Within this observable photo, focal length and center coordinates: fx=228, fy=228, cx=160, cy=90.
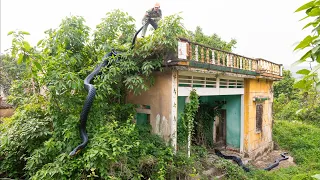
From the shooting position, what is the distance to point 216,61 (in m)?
5.88

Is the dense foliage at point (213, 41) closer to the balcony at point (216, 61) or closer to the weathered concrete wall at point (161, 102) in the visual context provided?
the balcony at point (216, 61)

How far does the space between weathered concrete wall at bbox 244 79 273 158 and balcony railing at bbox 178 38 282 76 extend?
1.90ft

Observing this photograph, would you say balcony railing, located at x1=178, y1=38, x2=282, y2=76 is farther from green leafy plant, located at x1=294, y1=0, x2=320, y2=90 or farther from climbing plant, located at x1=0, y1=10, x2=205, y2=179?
green leafy plant, located at x1=294, y1=0, x2=320, y2=90

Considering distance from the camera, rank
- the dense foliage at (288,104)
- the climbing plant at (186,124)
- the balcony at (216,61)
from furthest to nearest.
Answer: the dense foliage at (288,104) → the climbing plant at (186,124) → the balcony at (216,61)

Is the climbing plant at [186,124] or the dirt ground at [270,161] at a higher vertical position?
the climbing plant at [186,124]

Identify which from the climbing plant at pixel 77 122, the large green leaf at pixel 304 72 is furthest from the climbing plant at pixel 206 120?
the large green leaf at pixel 304 72

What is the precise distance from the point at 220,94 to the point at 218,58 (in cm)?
129

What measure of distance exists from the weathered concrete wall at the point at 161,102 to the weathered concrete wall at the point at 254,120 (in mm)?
3987

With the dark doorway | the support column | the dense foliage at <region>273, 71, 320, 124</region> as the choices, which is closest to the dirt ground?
the dark doorway

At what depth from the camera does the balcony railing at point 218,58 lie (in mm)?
4891

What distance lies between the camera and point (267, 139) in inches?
372

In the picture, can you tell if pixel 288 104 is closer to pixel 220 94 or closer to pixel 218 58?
pixel 220 94

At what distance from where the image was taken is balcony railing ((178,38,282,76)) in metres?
4.89

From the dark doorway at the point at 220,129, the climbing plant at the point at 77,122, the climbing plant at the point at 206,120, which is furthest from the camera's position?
the dark doorway at the point at 220,129
